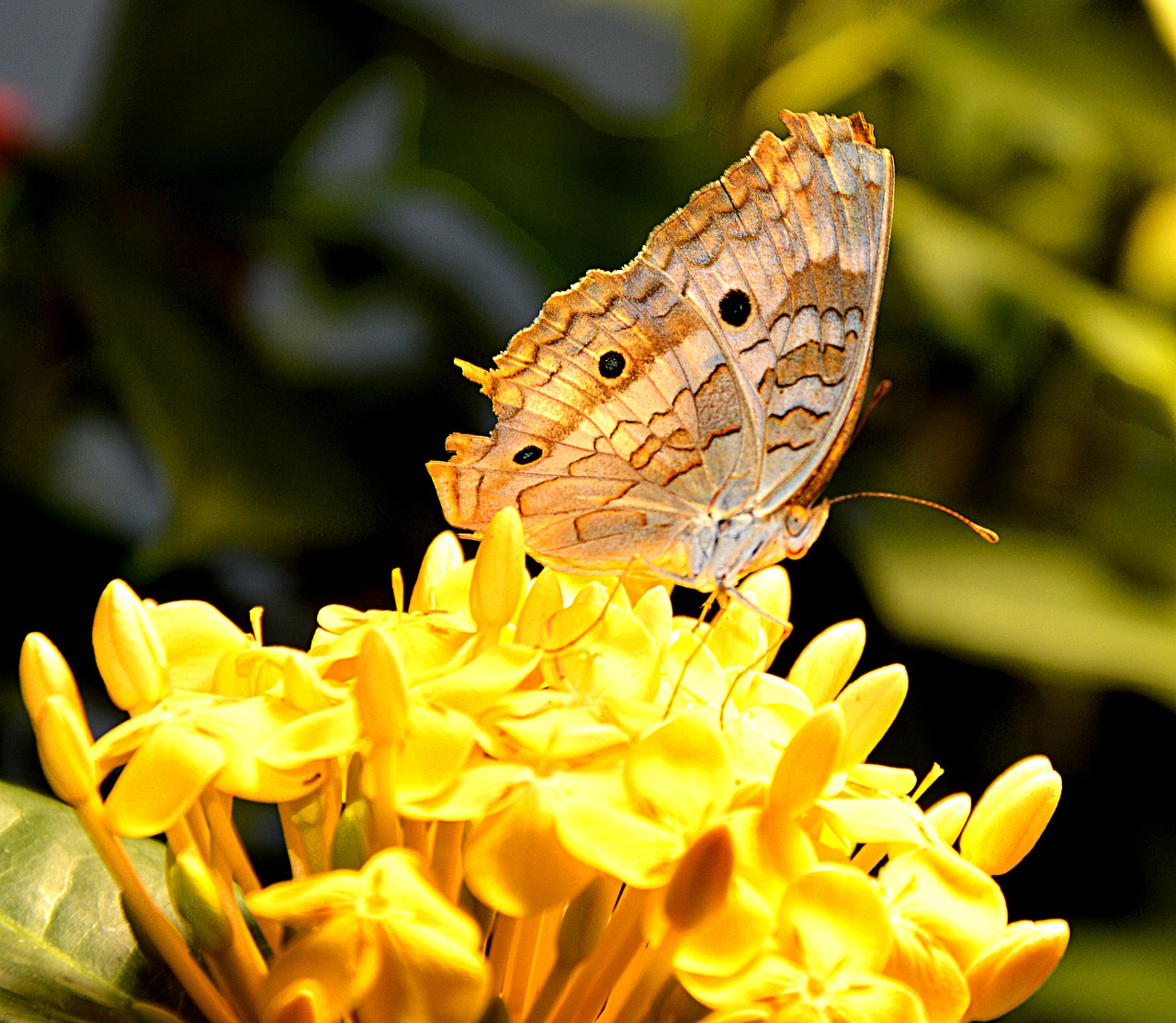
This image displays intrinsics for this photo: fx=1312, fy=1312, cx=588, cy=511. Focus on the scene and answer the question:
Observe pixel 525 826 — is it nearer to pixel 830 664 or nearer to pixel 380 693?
pixel 380 693

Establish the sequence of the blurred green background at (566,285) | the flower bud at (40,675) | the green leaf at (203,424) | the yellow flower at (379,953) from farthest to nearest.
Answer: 1. the blurred green background at (566,285)
2. the green leaf at (203,424)
3. the flower bud at (40,675)
4. the yellow flower at (379,953)

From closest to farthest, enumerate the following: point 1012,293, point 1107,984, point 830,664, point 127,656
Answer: point 127,656 → point 830,664 → point 1107,984 → point 1012,293

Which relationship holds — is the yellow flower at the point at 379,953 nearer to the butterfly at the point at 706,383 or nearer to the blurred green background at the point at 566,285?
the butterfly at the point at 706,383

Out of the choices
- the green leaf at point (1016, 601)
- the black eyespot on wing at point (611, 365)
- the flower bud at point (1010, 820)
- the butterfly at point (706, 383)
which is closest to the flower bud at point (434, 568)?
the butterfly at point (706, 383)

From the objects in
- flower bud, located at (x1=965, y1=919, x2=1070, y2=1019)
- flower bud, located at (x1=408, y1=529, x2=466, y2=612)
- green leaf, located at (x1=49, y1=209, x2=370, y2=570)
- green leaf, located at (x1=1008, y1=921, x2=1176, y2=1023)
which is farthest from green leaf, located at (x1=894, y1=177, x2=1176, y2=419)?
flower bud, located at (x1=965, y1=919, x2=1070, y2=1019)

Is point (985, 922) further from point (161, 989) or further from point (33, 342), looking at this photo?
point (33, 342)

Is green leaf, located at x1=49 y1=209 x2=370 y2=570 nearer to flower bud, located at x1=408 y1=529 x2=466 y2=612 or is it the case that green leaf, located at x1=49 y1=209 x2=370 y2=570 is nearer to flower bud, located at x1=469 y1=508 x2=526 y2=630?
flower bud, located at x1=408 y1=529 x2=466 y2=612

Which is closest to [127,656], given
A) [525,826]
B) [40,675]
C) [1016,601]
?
[40,675]
